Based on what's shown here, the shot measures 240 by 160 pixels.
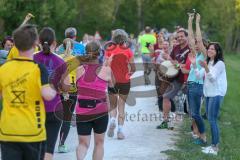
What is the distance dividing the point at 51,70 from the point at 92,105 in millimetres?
776

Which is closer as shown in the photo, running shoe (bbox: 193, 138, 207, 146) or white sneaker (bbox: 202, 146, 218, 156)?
white sneaker (bbox: 202, 146, 218, 156)

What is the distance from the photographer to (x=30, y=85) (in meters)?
5.12

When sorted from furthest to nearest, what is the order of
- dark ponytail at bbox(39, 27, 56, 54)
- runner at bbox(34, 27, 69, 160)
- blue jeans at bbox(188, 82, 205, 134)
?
blue jeans at bbox(188, 82, 205, 134) < dark ponytail at bbox(39, 27, 56, 54) < runner at bbox(34, 27, 69, 160)

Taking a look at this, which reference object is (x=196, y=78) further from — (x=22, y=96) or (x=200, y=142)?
(x=22, y=96)

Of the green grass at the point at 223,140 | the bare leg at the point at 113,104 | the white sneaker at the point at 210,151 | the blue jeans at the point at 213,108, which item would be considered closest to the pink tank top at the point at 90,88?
the green grass at the point at 223,140

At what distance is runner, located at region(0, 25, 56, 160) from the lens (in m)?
5.09

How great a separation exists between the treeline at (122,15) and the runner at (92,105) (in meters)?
22.3

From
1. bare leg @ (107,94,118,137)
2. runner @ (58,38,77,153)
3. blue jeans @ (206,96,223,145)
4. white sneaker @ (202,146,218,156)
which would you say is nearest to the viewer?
runner @ (58,38,77,153)

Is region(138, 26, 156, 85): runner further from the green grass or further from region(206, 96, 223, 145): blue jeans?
region(206, 96, 223, 145): blue jeans

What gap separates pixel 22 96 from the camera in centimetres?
511

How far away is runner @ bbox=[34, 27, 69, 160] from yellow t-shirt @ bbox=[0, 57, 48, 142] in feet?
4.97

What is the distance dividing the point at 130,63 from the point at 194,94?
145cm

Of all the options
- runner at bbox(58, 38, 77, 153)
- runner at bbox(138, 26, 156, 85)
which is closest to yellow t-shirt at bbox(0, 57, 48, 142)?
runner at bbox(58, 38, 77, 153)

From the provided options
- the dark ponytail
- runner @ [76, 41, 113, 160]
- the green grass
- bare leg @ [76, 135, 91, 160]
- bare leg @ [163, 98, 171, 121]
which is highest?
the dark ponytail
